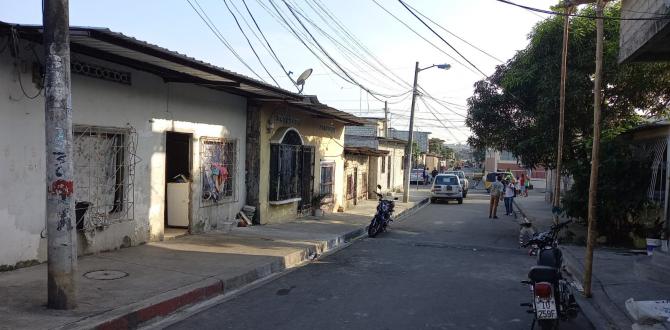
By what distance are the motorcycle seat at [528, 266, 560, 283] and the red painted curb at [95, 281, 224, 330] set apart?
4103 mm

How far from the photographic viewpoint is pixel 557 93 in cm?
1531

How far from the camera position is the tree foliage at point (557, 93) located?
46.7 feet

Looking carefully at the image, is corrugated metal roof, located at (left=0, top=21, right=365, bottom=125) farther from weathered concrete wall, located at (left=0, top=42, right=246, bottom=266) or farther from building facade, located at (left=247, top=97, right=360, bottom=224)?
building facade, located at (left=247, top=97, right=360, bottom=224)

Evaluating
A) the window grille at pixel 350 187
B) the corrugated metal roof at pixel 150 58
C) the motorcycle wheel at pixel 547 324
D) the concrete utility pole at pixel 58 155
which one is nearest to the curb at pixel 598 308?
the motorcycle wheel at pixel 547 324

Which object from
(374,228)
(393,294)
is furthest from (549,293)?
(374,228)

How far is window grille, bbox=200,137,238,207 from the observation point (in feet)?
39.4

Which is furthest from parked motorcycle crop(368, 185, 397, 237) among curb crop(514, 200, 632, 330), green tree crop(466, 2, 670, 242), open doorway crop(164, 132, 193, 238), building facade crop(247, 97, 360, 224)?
curb crop(514, 200, 632, 330)

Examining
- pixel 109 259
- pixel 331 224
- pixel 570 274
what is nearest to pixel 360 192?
pixel 331 224

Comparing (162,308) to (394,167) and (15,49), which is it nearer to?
(15,49)

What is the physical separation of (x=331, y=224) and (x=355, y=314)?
9456mm

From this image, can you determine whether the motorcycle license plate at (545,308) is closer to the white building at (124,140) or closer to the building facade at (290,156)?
the white building at (124,140)

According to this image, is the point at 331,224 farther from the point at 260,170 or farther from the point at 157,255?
the point at 157,255

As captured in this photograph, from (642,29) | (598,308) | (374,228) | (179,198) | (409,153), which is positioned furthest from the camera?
(409,153)

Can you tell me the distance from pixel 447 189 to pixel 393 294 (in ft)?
73.1
